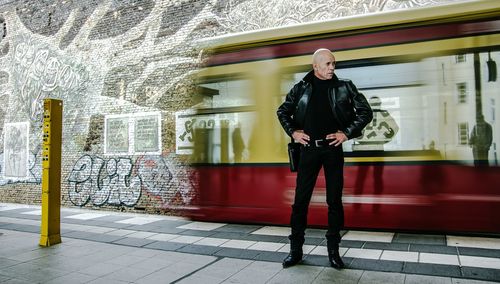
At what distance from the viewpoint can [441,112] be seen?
14.7 ft

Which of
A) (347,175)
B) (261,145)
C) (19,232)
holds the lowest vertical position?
(19,232)

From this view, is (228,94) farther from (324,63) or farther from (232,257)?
(232,257)

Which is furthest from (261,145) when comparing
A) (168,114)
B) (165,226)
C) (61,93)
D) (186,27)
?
(61,93)

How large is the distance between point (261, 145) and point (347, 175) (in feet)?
4.02

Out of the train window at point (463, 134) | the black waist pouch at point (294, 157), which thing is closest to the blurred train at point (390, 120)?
the train window at point (463, 134)

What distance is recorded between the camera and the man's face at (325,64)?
11.3 ft

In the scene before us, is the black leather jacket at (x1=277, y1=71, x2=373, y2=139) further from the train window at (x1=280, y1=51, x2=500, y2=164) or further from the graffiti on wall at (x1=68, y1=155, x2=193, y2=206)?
the graffiti on wall at (x1=68, y1=155, x2=193, y2=206)

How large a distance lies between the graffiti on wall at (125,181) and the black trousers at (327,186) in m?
4.47

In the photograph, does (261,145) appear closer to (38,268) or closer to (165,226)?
(165,226)

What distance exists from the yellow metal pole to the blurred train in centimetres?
206

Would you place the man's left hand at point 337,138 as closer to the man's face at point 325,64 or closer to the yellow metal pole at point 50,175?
the man's face at point 325,64

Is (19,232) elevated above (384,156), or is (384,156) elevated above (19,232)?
(384,156)

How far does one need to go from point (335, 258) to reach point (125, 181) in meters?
6.19

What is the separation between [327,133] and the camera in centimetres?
347
